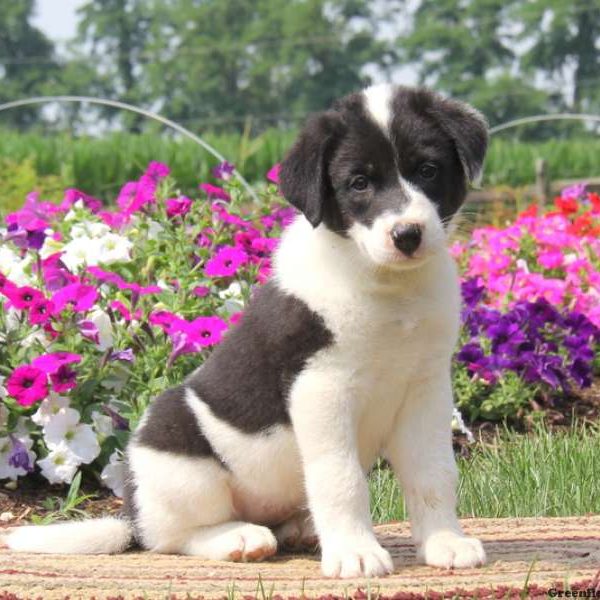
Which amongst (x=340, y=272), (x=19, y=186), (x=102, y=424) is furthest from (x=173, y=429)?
(x=19, y=186)

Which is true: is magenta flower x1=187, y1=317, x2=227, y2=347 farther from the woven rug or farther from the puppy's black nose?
the puppy's black nose

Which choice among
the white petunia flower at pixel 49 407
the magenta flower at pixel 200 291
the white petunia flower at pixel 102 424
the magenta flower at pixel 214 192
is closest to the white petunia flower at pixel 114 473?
the white petunia flower at pixel 102 424

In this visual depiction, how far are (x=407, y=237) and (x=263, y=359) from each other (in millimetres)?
576

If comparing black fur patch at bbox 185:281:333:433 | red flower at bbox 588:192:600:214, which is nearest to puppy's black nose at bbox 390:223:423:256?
black fur patch at bbox 185:281:333:433

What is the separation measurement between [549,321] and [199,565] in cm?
321

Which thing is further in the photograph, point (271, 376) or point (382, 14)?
point (382, 14)

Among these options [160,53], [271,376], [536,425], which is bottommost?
[536,425]

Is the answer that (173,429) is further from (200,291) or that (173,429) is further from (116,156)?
(116,156)

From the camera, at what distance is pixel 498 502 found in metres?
4.36

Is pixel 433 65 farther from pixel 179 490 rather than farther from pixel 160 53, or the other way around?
pixel 179 490

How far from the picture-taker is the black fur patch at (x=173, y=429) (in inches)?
132

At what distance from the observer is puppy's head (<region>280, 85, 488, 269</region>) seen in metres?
2.91

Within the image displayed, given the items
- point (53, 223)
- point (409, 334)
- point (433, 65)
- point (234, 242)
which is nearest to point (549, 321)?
point (234, 242)

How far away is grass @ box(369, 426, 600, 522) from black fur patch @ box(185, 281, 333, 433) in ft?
4.20
